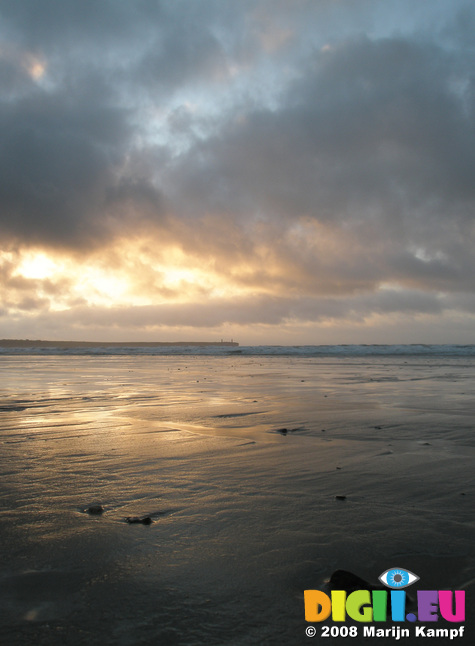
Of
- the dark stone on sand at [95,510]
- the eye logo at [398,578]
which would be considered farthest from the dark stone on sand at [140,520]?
the eye logo at [398,578]

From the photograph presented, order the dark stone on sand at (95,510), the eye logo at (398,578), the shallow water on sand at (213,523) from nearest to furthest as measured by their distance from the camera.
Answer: the shallow water on sand at (213,523) < the eye logo at (398,578) < the dark stone on sand at (95,510)

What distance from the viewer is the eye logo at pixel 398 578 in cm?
187

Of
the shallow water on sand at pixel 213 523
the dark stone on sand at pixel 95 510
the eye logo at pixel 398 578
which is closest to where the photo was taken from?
the shallow water on sand at pixel 213 523

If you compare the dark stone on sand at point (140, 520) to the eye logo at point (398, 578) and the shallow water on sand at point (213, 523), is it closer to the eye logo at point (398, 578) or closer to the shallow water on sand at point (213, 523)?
the shallow water on sand at point (213, 523)

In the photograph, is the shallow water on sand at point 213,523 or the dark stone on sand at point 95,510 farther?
the dark stone on sand at point 95,510

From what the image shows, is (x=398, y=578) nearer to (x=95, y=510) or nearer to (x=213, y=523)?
(x=213, y=523)

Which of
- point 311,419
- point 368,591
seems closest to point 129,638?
point 368,591

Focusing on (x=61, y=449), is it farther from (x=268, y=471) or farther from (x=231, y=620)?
(x=231, y=620)

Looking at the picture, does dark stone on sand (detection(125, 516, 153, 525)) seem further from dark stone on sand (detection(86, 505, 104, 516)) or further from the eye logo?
the eye logo

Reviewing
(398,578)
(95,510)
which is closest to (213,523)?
(95,510)

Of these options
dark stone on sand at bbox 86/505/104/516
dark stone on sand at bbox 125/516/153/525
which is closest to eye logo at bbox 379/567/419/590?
dark stone on sand at bbox 125/516/153/525

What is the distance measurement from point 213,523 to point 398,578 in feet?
3.25

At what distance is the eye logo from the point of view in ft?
6.14

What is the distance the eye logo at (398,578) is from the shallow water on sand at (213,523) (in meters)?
0.03
